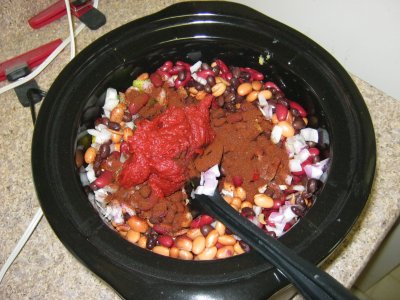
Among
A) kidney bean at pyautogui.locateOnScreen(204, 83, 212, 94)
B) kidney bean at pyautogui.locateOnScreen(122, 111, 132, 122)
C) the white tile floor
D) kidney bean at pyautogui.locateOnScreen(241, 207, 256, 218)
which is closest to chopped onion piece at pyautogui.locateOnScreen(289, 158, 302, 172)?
kidney bean at pyautogui.locateOnScreen(241, 207, 256, 218)

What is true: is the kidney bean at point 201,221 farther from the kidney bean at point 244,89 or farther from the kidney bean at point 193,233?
the kidney bean at point 244,89

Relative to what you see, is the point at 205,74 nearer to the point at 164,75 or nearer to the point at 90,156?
the point at 164,75

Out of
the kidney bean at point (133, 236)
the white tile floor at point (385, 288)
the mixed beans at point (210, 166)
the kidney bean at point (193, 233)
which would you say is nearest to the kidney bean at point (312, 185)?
the mixed beans at point (210, 166)

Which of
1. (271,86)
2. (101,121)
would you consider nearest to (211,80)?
(271,86)

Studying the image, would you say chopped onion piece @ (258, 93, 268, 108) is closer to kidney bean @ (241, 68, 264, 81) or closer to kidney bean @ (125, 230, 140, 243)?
kidney bean @ (241, 68, 264, 81)

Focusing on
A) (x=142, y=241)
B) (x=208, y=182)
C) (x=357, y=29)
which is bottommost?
(x=142, y=241)
